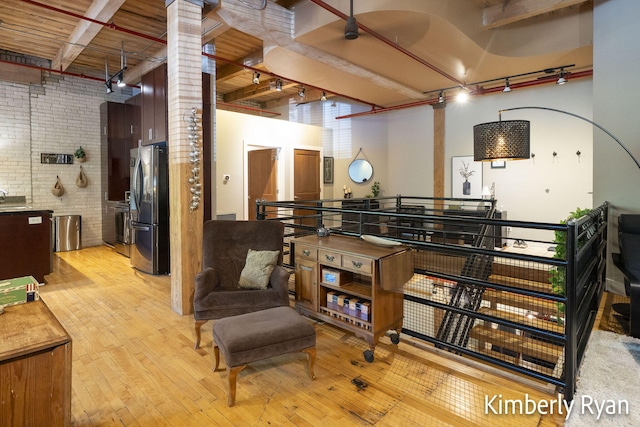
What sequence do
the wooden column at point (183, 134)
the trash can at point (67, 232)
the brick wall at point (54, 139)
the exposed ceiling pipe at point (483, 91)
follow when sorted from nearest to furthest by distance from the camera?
A: 1. the wooden column at point (183, 134)
2. the exposed ceiling pipe at point (483, 91)
3. the brick wall at point (54, 139)
4. the trash can at point (67, 232)

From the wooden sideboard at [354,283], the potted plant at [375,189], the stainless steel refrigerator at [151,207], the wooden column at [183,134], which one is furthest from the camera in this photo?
the potted plant at [375,189]

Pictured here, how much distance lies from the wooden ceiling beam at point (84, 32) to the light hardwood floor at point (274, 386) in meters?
3.50

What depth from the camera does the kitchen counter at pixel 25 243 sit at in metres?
4.05

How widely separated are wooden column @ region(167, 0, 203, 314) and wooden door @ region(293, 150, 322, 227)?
4.09m

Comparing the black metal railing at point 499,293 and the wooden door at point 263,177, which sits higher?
the wooden door at point 263,177

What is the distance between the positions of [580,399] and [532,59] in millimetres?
5005

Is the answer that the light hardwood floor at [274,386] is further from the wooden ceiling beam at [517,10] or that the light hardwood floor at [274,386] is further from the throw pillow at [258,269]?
the wooden ceiling beam at [517,10]

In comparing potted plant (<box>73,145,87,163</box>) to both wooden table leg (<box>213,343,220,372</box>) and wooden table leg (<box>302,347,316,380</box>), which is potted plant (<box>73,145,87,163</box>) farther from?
wooden table leg (<box>302,347,316,380</box>)

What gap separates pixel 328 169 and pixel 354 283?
599 centimetres

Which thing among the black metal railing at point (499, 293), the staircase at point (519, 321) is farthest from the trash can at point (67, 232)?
the staircase at point (519, 321)

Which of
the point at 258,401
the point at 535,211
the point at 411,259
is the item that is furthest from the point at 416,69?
the point at 258,401

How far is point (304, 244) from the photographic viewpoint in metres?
2.86

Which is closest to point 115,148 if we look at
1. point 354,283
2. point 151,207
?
point 151,207

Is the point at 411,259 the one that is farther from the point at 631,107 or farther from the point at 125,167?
the point at 125,167
